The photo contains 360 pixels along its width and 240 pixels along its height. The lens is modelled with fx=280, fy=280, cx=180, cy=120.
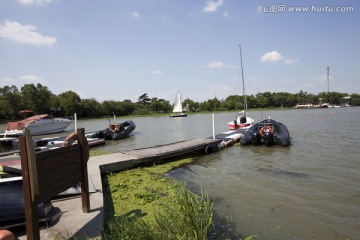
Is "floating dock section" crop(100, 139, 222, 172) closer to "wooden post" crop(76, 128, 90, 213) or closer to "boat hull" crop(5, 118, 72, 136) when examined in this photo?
"wooden post" crop(76, 128, 90, 213)

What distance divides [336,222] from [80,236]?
4891mm

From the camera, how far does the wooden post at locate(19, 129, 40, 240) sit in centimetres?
332

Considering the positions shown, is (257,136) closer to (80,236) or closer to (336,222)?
(336,222)

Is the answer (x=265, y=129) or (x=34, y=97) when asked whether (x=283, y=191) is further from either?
(x=34, y=97)

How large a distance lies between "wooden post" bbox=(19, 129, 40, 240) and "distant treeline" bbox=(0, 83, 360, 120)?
26.4 m

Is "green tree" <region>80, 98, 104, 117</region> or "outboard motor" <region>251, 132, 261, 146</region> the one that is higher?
"green tree" <region>80, 98, 104, 117</region>

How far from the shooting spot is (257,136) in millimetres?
16047

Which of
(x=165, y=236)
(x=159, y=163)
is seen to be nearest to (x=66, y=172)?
(x=165, y=236)

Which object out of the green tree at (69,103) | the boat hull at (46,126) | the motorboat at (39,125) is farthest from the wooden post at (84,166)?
the green tree at (69,103)

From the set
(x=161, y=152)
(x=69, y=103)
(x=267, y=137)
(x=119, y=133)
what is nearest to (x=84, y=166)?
(x=161, y=152)

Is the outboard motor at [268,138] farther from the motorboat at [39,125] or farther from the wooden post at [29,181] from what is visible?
the motorboat at [39,125]

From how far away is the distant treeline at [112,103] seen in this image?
59.4m

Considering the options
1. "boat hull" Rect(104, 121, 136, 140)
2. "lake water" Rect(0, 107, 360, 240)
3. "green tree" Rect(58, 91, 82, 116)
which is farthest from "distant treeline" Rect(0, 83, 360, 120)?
"lake water" Rect(0, 107, 360, 240)

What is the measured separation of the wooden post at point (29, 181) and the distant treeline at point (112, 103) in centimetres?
2640
